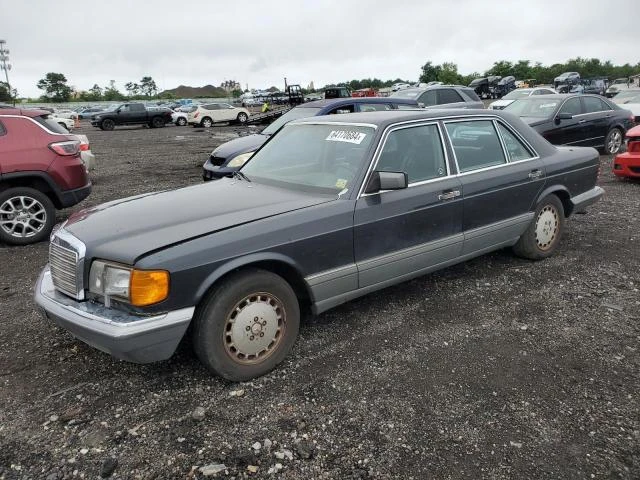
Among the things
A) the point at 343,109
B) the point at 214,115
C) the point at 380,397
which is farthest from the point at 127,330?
the point at 214,115

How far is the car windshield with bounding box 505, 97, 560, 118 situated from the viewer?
10.6 metres

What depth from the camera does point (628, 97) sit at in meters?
15.4

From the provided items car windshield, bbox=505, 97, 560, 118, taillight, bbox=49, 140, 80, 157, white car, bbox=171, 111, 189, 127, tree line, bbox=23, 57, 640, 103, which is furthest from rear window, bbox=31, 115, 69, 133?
tree line, bbox=23, 57, 640, 103

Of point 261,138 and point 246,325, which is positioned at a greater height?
point 261,138

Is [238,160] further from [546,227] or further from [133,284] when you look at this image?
[133,284]

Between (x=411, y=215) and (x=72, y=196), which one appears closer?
(x=411, y=215)

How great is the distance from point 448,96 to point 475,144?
9.53 meters

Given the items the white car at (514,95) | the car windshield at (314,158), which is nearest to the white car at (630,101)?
the white car at (514,95)

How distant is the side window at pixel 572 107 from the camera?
34.7 ft

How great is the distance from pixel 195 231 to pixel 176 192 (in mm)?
1128

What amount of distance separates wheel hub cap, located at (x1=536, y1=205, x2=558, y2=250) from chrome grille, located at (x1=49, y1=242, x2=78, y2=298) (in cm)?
417

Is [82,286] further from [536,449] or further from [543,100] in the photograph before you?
[543,100]

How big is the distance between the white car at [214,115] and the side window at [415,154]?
2771cm

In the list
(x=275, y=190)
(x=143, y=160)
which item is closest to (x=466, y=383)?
(x=275, y=190)
